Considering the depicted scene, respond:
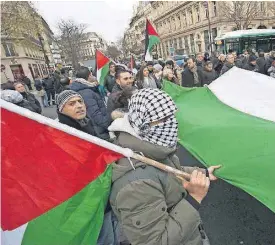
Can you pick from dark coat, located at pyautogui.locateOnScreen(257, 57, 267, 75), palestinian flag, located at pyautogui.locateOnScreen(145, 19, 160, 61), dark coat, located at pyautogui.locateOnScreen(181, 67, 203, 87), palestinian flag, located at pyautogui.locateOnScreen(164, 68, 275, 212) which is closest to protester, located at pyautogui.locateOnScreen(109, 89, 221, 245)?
palestinian flag, located at pyautogui.locateOnScreen(164, 68, 275, 212)

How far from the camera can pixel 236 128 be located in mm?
2773

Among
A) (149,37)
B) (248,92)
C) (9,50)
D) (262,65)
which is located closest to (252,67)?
(262,65)

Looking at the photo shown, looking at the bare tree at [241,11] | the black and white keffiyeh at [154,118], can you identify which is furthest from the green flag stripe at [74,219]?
the bare tree at [241,11]

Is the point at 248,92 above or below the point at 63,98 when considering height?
below

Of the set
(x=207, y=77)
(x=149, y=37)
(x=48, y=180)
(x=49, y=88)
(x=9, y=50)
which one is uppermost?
(x=9, y=50)

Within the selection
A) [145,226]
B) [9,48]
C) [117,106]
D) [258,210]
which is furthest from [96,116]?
[9,48]

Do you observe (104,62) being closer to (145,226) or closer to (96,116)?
(96,116)

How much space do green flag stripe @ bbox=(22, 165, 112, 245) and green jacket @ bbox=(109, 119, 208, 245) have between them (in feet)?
0.33

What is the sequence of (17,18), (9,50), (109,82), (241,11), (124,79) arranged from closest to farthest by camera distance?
(124,79) → (109,82) → (17,18) → (241,11) → (9,50)

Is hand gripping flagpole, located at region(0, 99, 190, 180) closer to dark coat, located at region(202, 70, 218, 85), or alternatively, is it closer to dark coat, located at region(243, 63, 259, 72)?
dark coat, located at region(202, 70, 218, 85)

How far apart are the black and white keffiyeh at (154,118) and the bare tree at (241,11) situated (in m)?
38.8

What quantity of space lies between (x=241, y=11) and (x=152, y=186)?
132 feet

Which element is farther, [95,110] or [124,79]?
[124,79]

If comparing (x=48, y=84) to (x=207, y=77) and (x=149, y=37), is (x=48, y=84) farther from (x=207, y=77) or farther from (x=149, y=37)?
(x=207, y=77)
